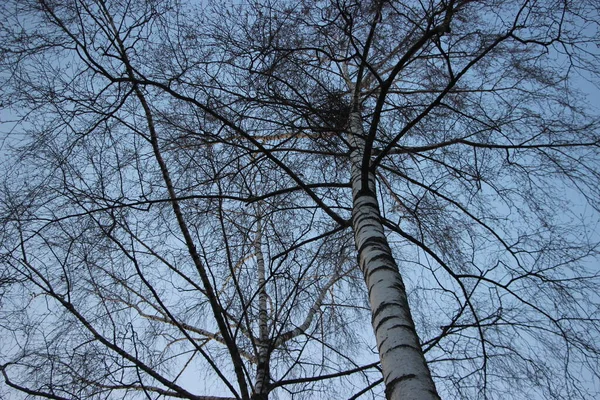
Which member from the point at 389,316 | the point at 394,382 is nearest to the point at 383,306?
the point at 389,316

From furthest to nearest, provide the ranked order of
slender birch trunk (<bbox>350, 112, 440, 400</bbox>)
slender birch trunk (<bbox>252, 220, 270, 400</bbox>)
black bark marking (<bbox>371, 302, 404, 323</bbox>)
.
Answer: slender birch trunk (<bbox>252, 220, 270, 400</bbox>) → black bark marking (<bbox>371, 302, 404, 323</bbox>) → slender birch trunk (<bbox>350, 112, 440, 400</bbox>)

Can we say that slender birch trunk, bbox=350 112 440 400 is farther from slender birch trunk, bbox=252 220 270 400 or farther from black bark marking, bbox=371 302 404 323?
slender birch trunk, bbox=252 220 270 400

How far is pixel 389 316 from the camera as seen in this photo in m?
1.78

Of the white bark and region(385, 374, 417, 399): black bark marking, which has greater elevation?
the white bark

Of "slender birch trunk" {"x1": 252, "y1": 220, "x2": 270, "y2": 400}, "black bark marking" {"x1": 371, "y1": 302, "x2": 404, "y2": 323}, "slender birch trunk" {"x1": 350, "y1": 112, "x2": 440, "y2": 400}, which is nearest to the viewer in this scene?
"slender birch trunk" {"x1": 350, "y1": 112, "x2": 440, "y2": 400}

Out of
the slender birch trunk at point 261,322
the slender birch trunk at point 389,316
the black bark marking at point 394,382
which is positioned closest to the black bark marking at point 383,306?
the slender birch trunk at point 389,316

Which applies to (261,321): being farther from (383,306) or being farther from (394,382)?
(394,382)

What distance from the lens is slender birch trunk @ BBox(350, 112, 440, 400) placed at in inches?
59.4

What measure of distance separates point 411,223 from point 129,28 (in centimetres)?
261

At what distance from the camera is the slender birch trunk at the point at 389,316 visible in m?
1.51

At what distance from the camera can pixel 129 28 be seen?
2.90m

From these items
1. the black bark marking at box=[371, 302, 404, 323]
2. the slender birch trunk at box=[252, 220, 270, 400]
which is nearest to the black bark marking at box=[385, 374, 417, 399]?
the black bark marking at box=[371, 302, 404, 323]

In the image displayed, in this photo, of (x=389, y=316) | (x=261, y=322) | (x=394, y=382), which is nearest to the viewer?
(x=394, y=382)

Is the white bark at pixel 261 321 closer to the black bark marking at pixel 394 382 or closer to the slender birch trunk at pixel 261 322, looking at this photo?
the slender birch trunk at pixel 261 322
